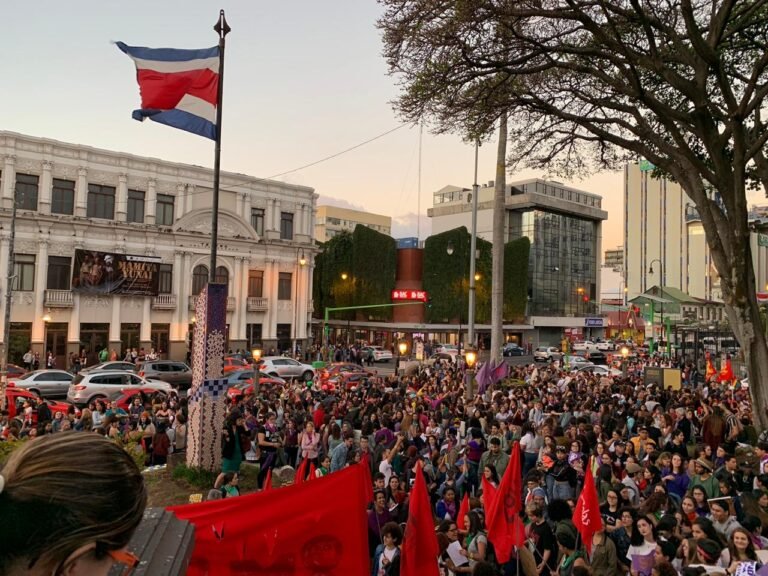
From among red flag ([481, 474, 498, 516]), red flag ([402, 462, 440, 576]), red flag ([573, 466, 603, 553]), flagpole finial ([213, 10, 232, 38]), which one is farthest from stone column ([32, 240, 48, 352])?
red flag ([573, 466, 603, 553])

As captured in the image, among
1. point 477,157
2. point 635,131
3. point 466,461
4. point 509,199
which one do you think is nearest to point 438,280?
point 509,199

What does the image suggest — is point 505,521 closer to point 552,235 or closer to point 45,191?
point 45,191

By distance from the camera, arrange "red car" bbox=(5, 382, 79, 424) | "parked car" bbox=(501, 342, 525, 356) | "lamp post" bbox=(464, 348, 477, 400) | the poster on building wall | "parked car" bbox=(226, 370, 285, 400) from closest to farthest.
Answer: "red car" bbox=(5, 382, 79, 424) → "lamp post" bbox=(464, 348, 477, 400) → "parked car" bbox=(226, 370, 285, 400) → the poster on building wall → "parked car" bbox=(501, 342, 525, 356)

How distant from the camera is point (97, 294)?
38.8 meters

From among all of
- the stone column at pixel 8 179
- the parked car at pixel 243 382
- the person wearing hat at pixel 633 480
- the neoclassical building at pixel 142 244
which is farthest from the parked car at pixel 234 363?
the person wearing hat at pixel 633 480

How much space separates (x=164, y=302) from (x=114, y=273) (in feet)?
12.8

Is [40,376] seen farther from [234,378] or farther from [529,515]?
[529,515]

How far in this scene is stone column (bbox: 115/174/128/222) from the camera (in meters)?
40.0

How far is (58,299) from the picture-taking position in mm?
36906

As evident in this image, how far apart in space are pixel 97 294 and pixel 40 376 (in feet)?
46.6

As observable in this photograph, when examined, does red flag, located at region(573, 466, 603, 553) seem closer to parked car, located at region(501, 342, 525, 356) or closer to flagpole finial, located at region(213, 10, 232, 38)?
flagpole finial, located at region(213, 10, 232, 38)

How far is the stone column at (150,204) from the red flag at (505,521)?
3830 centimetres

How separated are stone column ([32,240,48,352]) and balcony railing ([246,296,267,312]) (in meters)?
14.1

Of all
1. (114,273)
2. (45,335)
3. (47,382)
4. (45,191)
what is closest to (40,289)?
(45,335)
